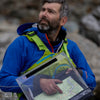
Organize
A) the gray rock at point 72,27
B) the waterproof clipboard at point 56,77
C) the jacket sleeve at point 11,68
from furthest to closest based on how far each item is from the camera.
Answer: the gray rock at point 72,27
the jacket sleeve at point 11,68
the waterproof clipboard at point 56,77

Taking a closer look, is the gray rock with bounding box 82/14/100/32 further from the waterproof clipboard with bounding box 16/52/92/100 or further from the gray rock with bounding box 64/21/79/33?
the waterproof clipboard with bounding box 16/52/92/100

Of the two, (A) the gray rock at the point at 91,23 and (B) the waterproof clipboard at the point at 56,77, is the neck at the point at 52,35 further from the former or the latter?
(A) the gray rock at the point at 91,23

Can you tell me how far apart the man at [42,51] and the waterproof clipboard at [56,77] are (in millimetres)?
50

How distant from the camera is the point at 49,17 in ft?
8.50

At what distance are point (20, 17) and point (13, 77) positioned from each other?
33.3ft

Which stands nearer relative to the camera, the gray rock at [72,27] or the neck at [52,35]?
the neck at [52,35]

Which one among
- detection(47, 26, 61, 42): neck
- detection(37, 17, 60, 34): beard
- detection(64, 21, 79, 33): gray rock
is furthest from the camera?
detection(64, 21, 79, 33): gray rock

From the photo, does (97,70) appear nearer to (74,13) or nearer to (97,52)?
(97,52)

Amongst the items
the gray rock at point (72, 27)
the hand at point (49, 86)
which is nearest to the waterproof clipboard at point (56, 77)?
the hand at point (49, 86)

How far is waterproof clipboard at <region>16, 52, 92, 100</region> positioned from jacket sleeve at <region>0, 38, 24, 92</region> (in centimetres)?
22

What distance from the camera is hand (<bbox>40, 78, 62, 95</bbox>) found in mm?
2029

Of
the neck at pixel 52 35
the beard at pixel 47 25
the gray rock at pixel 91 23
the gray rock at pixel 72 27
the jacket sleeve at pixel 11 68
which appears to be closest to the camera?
the jacket sleeve at pixel 11 68

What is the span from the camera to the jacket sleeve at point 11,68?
2.18 m

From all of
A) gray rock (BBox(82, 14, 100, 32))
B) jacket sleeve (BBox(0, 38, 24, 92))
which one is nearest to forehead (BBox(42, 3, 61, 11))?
jacket sleeve (BBox(0, 38, 24, 92))
